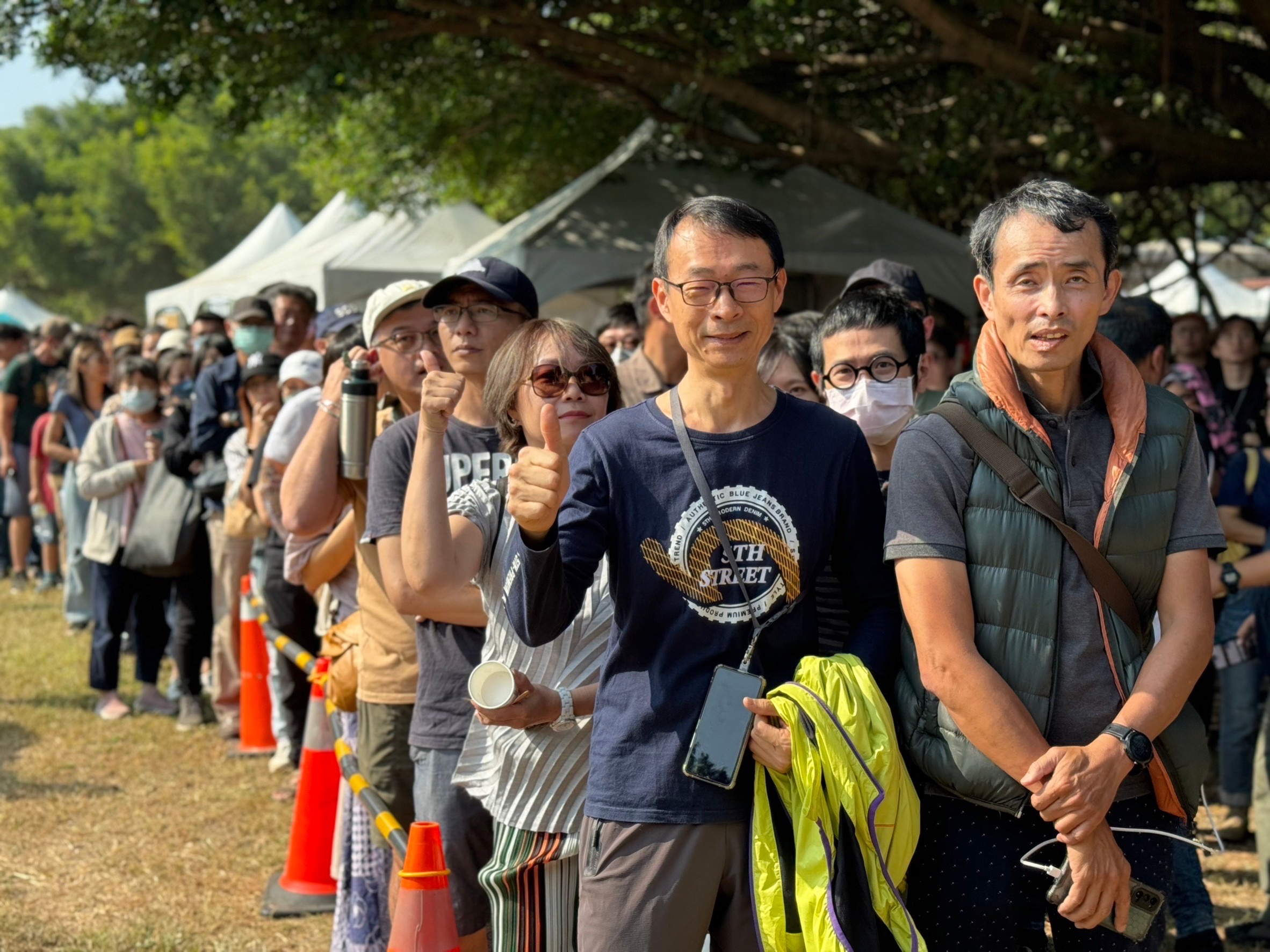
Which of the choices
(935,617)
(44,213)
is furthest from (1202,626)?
(44,213)

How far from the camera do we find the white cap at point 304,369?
5980 mm

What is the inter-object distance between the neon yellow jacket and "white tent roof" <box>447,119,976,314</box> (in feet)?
24.8

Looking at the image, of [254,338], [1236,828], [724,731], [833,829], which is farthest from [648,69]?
[833,829]

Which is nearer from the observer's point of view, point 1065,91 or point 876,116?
point 1065,91

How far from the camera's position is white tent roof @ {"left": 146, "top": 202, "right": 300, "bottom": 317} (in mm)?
18219

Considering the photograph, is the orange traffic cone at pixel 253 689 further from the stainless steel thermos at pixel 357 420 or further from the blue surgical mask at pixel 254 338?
the stainless steel thermos at pixel 357 420

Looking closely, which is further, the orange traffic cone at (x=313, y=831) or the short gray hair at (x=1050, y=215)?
the orange traffic cone at (x=313, y=831)

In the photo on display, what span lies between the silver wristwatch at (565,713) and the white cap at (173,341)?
7797 millimetres

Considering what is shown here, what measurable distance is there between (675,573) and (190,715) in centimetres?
615

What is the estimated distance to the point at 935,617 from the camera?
2.35 meters

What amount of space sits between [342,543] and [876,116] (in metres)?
8.29

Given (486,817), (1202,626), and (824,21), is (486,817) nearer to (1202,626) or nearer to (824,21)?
(1202,626)

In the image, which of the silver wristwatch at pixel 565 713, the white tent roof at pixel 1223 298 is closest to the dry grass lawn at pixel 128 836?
the silver wristwatch at pixel 565 713

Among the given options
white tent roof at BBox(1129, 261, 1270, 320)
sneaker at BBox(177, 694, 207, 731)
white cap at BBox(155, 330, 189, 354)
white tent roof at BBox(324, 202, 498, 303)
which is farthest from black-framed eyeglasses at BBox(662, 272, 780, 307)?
white tent roof at BBox(1129, 261, 1270, 320)
